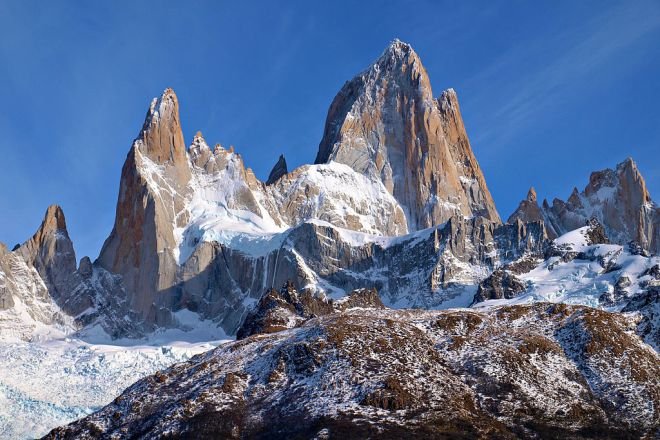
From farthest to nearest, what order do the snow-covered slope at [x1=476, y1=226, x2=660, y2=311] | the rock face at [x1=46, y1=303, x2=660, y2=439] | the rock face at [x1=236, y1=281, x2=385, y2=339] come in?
1. the snow-covered slope at [x1=476, y1=226, x2=660, y2=311]
2. the rock face at [x1=236, y1=281, x2=385, y2=339]
3. the rock face at [x1=46, y1=303, x2=660, y2=439]

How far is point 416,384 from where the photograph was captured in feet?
254

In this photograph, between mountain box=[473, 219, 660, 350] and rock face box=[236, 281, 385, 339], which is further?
mountain box=[473, 219, 660, 350]

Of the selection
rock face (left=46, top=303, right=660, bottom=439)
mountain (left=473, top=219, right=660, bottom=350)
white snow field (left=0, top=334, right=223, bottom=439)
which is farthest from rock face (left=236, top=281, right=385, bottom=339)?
white snow field (left=0, top=334, right=223, bottom=439)

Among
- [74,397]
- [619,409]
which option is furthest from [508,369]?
[74,397]

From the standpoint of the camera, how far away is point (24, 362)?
16788 cm

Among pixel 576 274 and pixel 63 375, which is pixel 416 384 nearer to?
pixel 63 375

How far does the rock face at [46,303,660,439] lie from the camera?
73.3m

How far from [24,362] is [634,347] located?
110 m

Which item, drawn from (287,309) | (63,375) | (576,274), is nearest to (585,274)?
(576,274)

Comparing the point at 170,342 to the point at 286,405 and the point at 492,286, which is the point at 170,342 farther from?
the point at 286,405

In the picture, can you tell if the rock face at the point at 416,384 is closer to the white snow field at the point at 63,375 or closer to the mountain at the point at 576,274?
the white snow field at the point at 63,375

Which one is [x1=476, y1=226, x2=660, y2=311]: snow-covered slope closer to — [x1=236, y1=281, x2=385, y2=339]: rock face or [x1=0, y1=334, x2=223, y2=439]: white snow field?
[x1=236, y1=281, x2=385, y2=339]: rock face

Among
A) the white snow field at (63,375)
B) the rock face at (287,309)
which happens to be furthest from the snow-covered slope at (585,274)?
the white snow field at (63,375)

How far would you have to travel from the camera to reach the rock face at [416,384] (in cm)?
7331
